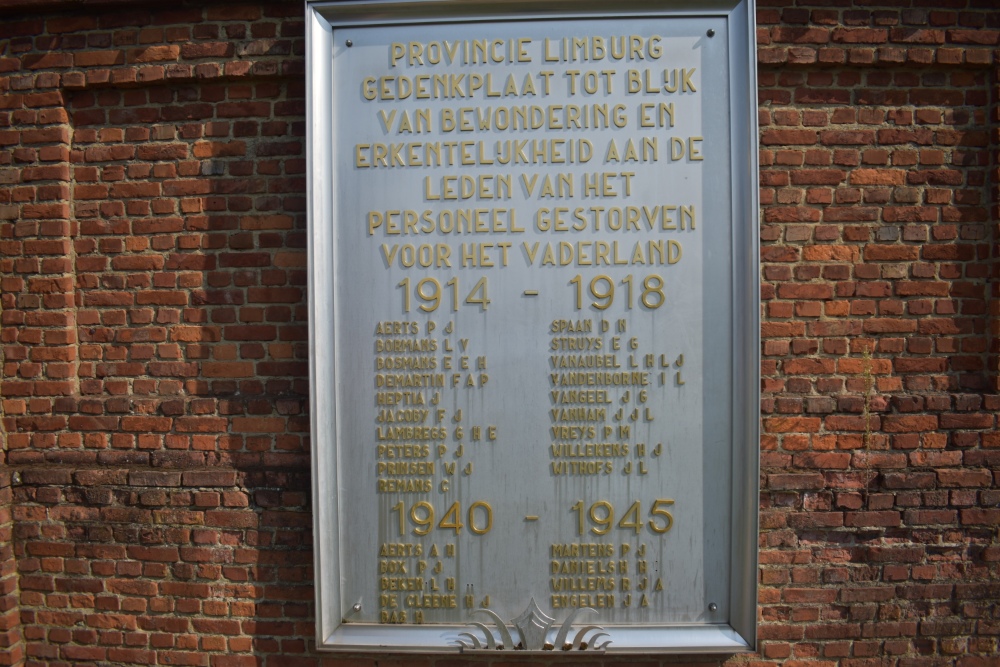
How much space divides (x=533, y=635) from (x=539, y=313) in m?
1.39

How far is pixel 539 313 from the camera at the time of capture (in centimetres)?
247

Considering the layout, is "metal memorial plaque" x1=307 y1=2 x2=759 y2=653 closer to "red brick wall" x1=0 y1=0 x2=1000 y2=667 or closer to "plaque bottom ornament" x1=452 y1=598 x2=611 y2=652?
"plaque bottom ornament" x1=452 y1=598 x2=611 y2=652

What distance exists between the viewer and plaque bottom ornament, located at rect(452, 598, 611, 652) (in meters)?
2.49

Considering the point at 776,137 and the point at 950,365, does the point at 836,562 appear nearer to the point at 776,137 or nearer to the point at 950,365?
the point at 950,365

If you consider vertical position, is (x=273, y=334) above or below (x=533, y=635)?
above

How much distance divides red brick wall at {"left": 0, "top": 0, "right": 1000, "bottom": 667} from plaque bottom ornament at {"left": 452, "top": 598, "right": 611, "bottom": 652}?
21cm

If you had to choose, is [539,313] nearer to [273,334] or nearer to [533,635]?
[273,334]

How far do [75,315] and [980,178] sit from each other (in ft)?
13.9

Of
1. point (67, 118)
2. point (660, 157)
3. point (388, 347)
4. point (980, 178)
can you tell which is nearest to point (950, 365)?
point (980, 178)

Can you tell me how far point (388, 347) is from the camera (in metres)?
2.50

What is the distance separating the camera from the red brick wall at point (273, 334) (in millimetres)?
2584

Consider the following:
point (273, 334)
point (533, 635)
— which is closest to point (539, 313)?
point (273, 334)

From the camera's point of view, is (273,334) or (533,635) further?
(273,334)

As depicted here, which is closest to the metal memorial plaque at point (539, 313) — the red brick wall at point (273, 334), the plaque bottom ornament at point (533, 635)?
the plaque bottom ornament at point (533, 635)
